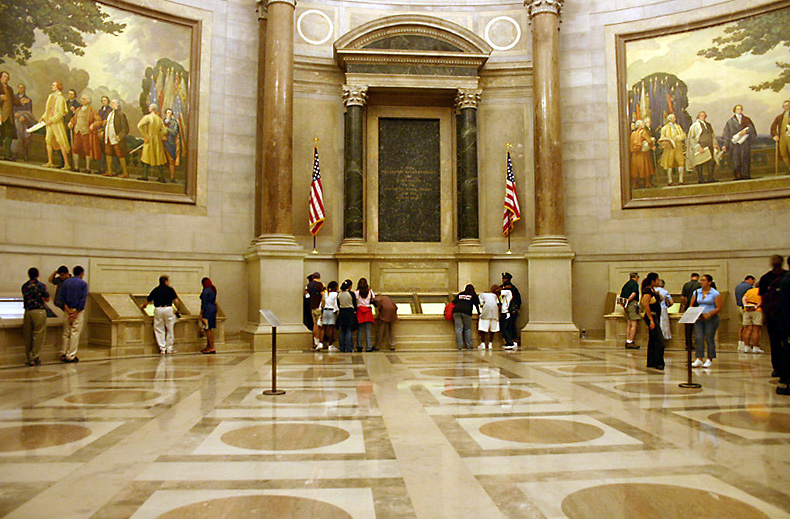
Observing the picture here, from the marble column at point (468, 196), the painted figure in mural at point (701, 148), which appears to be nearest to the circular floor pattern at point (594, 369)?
the marble column at point (468, 196)

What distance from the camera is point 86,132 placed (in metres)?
13.6

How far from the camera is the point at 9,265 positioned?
1205 centimetres

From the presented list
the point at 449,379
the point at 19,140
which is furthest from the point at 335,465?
the point at 19,140

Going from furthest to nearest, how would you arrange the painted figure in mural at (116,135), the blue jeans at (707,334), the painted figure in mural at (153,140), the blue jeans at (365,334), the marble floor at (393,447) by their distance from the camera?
the painted figure in mural at (153,140) → the painted figure in mural at (116,135) → the blue jeans at (365,334) → the blue jeans at (707,334) → the marble floor at (393,447)

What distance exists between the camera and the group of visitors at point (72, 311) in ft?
32.9

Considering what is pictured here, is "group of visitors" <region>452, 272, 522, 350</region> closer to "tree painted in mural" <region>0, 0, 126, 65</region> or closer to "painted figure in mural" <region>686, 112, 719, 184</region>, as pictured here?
"painted figure in mural" <region>686, 112, 719, 184</region>

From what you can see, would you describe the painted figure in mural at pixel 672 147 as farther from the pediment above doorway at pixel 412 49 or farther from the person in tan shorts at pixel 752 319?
the pediment above doorway at pixel 412 49

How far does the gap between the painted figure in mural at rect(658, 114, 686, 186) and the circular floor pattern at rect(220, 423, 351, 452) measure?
13.2m

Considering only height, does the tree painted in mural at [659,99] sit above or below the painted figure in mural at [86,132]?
above

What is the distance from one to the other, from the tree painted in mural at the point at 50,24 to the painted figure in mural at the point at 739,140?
49.0 feet

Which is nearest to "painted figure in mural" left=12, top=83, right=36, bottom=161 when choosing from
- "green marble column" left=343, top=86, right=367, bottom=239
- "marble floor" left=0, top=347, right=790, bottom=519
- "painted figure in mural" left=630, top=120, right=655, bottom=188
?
"marble floor" left=0, top=347, right=790, bottom=519

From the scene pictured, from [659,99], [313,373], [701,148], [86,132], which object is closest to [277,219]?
[86,132]

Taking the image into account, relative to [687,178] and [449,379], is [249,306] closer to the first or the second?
[449,379]

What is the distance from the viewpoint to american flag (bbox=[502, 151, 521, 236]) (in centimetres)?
1562
